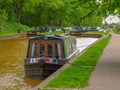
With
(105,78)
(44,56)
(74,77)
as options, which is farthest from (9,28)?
(105,78)

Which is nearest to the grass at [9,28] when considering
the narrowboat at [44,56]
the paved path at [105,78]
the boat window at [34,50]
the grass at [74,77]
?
the boat window at [34,50]

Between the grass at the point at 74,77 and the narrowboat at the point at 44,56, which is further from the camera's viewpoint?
the narrowboat at the point at 44,56

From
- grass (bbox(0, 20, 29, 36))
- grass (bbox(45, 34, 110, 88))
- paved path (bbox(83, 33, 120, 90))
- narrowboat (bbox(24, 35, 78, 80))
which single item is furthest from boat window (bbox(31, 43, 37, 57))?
grass (bbox(0, 20, 29, 36))

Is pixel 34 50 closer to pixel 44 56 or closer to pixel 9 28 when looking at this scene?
pixel 44 56

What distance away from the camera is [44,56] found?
21047 millimetres

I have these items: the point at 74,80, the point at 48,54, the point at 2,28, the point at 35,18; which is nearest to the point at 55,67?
the point at 48,54

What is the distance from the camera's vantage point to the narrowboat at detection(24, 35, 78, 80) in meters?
20.3

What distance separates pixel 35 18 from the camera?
4031 inches

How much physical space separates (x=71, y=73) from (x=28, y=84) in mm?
2616

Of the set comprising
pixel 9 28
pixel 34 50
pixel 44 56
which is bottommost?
pixel 9 28

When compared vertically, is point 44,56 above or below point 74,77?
above

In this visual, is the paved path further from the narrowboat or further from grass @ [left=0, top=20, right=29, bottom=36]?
grass @ [left=0, top=20, right=29, bottom=36]

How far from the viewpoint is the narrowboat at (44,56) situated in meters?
20.3

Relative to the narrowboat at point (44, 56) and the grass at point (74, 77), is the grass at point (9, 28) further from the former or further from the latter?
the grass at point (74, 77)
